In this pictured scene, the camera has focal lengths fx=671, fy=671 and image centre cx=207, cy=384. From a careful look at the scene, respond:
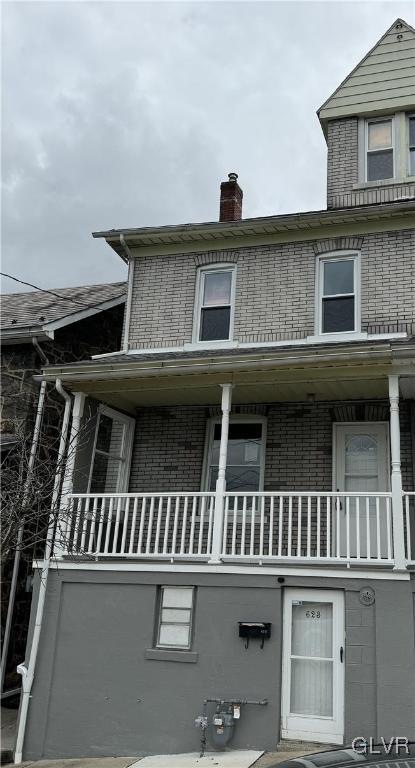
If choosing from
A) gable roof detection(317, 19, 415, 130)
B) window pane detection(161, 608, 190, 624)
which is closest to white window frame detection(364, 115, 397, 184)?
gable roof detection(317, 19, 415, 130)

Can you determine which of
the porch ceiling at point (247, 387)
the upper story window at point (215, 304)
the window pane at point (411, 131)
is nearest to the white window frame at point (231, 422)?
Answer: the porch ceiling at point (247, 387)

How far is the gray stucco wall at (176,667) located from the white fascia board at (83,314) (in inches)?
180

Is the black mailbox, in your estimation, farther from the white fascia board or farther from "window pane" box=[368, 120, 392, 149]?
"window pane" box=[368, 120, 392, 149]

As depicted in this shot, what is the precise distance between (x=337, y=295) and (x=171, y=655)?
242 inches

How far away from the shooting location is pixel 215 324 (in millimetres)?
11758

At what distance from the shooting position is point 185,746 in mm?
8086

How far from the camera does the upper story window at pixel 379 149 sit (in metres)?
12.1

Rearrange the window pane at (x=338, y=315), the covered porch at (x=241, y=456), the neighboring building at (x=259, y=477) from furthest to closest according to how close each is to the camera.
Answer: the window pane at (x=338, y=315) < the covered porch at (x=241, y=456) < the neighboring building at (x=259, y=477)

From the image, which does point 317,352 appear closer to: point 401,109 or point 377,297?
point 377,297

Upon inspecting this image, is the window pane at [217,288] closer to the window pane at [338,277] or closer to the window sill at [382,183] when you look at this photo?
the window pane at [338,277]

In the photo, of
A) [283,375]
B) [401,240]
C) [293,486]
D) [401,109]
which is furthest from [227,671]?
[401,109]

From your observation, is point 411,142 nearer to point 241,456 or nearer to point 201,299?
point 201,299

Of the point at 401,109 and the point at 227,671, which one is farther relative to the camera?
the point at 401,109

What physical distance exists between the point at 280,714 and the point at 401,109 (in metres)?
10.2
